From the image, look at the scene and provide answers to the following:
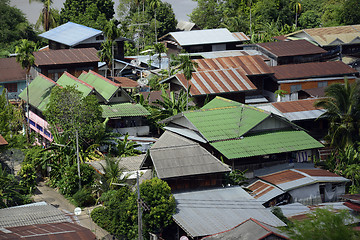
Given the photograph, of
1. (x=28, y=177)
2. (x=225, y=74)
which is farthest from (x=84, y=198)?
(x=225, y=74)

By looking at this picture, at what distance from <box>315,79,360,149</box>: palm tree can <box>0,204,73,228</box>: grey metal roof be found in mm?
20422

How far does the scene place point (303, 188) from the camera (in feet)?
111

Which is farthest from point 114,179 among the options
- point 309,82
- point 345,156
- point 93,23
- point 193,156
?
point 93,23

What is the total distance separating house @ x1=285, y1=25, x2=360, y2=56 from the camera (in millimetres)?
66812

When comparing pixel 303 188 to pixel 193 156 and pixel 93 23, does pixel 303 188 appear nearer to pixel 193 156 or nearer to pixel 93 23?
pixel 193 156

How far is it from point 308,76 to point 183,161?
28.7 m

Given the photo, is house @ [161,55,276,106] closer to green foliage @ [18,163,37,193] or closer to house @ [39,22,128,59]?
green foliage @ [18,163,37,193]

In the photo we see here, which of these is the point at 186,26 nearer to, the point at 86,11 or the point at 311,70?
the point at 86,11

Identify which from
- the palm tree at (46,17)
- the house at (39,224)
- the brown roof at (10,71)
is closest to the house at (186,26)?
the palm tree at (46,17)

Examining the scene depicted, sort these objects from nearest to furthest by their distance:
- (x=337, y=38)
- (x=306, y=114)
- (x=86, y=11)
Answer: (x=306, y=114), (x=337, y=38), (x=86, y=11)

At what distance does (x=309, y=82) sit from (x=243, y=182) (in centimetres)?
2477

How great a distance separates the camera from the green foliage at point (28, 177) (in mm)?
37781

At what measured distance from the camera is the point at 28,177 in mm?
38188

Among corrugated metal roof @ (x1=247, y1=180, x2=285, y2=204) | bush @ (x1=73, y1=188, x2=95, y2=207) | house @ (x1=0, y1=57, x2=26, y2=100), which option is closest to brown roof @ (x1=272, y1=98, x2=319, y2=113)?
corrugated metal roof @ (x1=247, y1=180, x2=285, y2=204)
